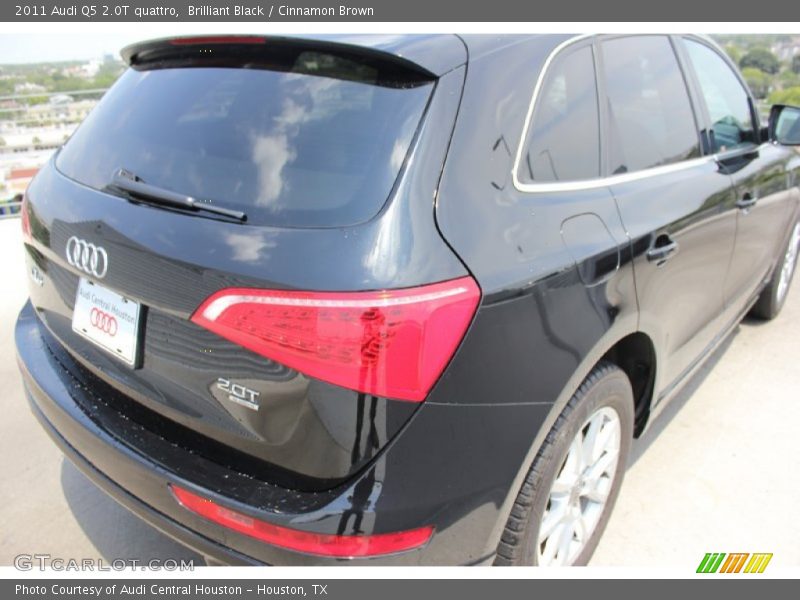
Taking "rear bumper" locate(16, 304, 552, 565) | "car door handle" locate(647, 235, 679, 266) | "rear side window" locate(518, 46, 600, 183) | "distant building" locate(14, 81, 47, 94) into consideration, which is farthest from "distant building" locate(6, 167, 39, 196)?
"car door handle" locate(647, 235, 679, 266)

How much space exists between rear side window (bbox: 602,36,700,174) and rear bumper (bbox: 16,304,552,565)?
43.2 inches

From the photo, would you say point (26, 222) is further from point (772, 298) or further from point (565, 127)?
point (772, 298)

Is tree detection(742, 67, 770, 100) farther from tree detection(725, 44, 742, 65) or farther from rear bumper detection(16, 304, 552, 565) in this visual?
rear bumper detection(16, 304, 552, 565)

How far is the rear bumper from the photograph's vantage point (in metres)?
1.36

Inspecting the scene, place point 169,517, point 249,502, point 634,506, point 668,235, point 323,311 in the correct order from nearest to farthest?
point 323,311, point 249,502, point 169,517, point 668,235, point 634,506

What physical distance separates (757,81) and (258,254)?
154 inches

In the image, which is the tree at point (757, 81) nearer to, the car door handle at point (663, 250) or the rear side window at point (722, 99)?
the rear side window at point (722, 99)

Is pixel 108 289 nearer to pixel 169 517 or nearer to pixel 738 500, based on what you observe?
pixel 169 517

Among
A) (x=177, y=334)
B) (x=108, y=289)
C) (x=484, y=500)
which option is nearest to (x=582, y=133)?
(x=484, y=500)

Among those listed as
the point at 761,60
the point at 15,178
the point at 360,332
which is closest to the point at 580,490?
the point at 360,332

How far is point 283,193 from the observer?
143 cm

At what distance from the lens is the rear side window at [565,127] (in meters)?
1.66

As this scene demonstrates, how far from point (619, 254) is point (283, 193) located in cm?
101

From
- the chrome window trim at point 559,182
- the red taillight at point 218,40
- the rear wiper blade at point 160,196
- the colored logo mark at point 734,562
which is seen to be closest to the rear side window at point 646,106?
the chrome window trim at point 559,182
